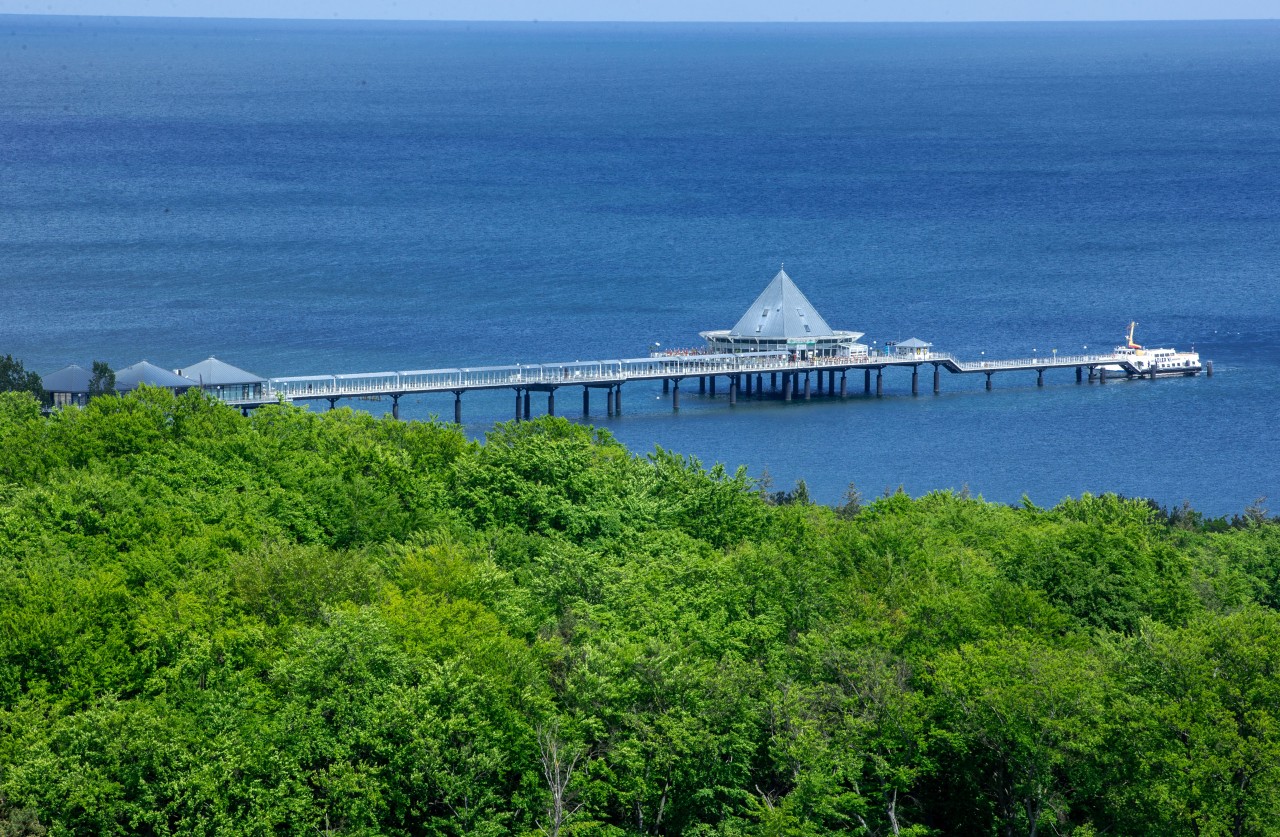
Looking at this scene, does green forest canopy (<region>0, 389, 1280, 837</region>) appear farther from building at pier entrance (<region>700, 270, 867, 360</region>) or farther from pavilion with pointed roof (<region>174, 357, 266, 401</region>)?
building at pier entrance (<region>700, 270, 867, 360</region>)

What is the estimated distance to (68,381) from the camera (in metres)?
83.4

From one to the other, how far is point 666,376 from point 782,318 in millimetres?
8089

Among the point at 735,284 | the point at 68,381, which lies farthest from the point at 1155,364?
the point at 68,381

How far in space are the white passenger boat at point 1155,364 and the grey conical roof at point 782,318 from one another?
15.8 meters

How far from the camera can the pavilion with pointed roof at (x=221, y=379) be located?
87.4 m

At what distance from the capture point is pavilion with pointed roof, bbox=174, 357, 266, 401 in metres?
87.4

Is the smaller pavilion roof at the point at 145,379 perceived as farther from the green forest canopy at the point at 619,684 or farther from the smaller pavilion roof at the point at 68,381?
the green forest canopy at the point at 619,684

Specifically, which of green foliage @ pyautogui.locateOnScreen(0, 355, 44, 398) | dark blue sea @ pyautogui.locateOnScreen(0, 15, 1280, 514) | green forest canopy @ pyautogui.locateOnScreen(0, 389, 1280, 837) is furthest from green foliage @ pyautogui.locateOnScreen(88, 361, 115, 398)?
green forest canopy @ pyautogui.locateOnScreen(0, 389, 1280, 837)

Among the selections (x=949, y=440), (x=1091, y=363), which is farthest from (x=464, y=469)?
(x=1091, y=363)

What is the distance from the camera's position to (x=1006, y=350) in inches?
4345

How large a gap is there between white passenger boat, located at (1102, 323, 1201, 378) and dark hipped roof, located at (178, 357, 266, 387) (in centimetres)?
4511

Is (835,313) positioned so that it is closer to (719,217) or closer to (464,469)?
(719,217)

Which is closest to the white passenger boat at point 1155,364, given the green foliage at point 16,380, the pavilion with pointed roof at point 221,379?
the pavilion with pointed roof at point 221,379

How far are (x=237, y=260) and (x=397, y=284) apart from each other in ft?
45.9
